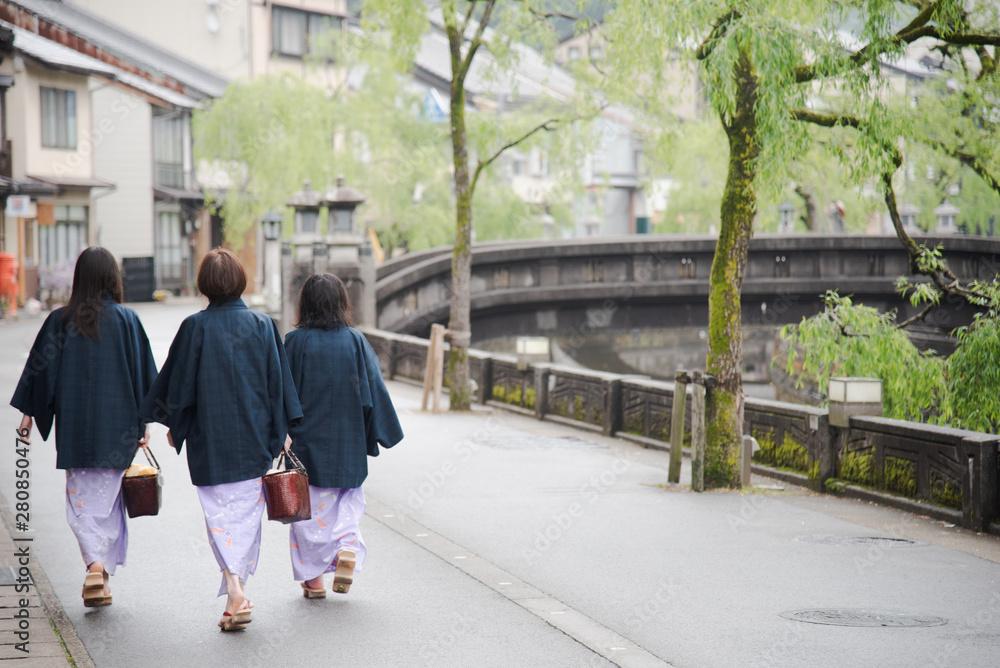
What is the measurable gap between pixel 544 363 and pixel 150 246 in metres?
29.5

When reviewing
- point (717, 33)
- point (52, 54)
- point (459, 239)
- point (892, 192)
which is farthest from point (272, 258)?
point (717, 33)

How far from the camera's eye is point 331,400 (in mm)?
6723

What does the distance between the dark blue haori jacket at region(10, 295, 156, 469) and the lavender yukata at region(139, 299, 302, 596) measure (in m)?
→ 0.39

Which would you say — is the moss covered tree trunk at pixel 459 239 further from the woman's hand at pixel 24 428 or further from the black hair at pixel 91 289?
the woman's hand at pixel 24 428

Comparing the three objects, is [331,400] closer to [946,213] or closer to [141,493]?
[141,493]

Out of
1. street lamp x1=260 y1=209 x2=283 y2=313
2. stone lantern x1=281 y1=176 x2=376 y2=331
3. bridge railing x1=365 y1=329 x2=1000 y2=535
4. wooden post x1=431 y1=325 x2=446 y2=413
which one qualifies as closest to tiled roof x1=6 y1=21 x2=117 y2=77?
street lamp x1=260 y1=209 x2=283 y2=313

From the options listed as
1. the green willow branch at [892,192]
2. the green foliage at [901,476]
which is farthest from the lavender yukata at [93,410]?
the green foliage at [901,476]

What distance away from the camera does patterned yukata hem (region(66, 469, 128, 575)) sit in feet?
21.0

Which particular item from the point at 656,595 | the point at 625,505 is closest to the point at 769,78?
the point at 625,505

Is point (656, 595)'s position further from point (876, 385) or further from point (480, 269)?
point (480, 269)

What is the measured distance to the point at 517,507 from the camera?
9984 mm

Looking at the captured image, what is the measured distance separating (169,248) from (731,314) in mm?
38100

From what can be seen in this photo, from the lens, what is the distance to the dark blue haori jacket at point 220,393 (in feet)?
20.0

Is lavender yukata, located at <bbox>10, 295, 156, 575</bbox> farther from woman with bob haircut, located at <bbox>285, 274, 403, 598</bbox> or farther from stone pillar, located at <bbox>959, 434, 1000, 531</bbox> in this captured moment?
stone pillar, located at <bbox>959, 434, 1000, 531</bbox>
